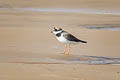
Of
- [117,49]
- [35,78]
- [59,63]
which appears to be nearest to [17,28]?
[117,49]

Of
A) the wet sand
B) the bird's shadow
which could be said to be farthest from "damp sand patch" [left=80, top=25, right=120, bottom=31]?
the bird's shadow

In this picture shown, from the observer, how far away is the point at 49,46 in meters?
12.4

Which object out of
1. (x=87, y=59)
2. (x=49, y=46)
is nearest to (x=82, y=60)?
(x=87, y=59)

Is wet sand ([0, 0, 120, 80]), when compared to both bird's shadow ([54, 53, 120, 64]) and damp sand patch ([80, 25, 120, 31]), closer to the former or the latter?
bird's shadow ([54, 53, 120, 64])

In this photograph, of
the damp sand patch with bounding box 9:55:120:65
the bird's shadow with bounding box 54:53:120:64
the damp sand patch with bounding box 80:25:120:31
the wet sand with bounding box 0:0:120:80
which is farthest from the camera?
the damp sand patch with bounding box 80:25:120:31

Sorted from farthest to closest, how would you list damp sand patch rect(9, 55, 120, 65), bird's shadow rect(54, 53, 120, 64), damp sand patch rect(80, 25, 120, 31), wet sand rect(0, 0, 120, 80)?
damp sand patch rect(80, 25, 120, 31) → bird's shadow rect(54, 53, 120, 64) → damp sand patch rect(9, 55, 120, 65) → wet sand rect(0, 0, 120, 80)

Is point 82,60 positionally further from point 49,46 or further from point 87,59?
point 49,46

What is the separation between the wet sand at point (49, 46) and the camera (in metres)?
8.59

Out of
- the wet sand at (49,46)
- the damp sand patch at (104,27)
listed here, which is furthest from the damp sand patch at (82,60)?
the damp sand patch at (104,27)

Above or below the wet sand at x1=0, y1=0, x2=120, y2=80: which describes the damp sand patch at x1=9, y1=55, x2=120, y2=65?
below

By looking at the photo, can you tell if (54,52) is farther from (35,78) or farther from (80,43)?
(35,78)

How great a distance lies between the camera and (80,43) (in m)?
12.8

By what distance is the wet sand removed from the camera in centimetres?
859

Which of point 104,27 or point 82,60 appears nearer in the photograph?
point 82,60
